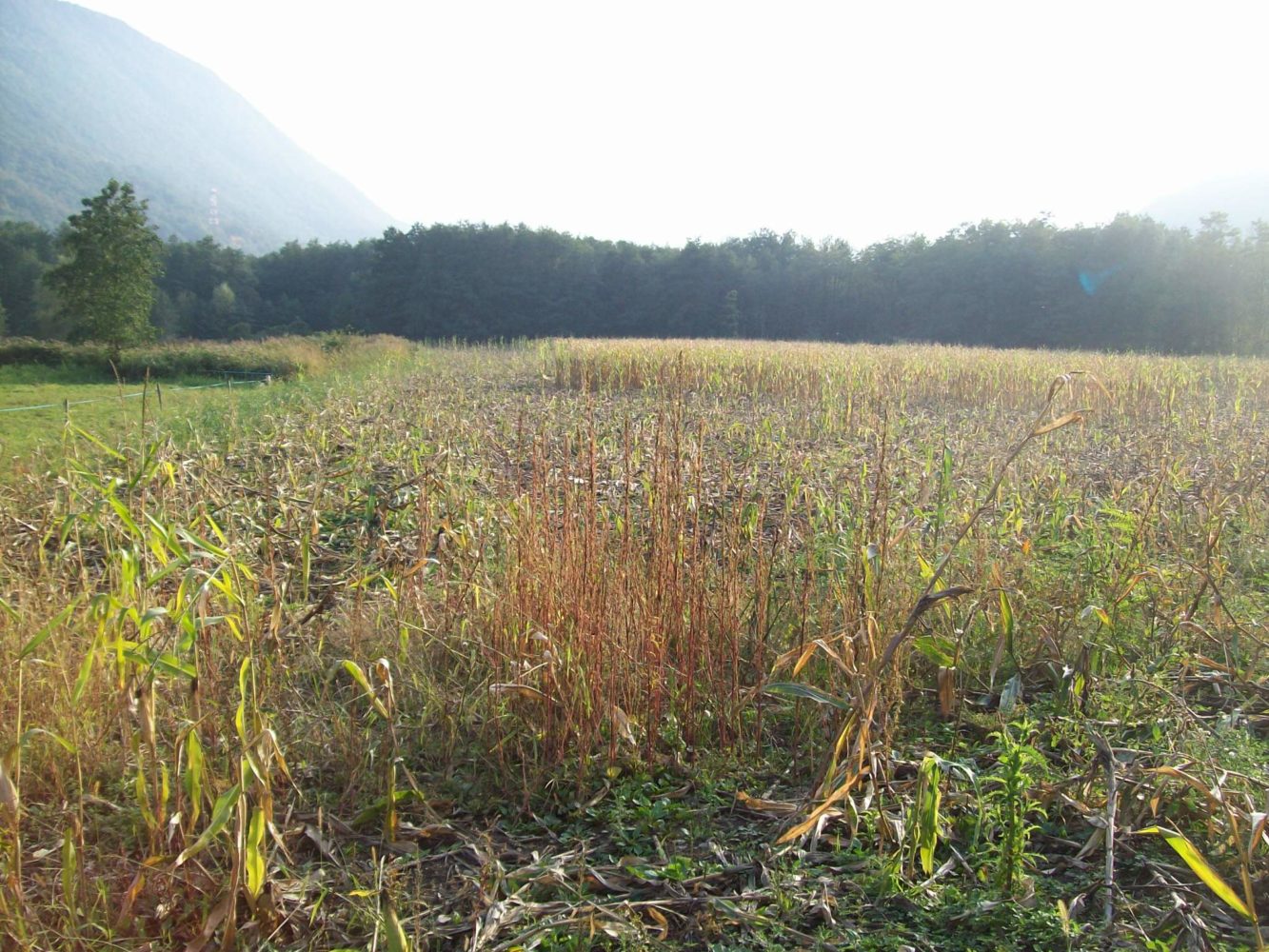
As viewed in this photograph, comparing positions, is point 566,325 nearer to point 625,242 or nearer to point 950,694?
point 625,242

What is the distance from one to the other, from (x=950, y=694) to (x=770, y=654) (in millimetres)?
584

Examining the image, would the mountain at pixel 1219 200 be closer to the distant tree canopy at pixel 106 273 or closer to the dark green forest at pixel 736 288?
the dark green forest at pixel 736 288

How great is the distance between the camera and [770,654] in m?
2.36

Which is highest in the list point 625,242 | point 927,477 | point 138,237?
point 625,242

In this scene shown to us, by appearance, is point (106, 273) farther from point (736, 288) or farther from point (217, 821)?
point (217, 821)

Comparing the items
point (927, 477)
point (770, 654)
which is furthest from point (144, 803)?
point (927, 477)

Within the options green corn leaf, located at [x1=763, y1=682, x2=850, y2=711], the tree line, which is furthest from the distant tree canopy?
green corn leaf, located at [x1=763, y1=682, x2=850, y2=711]

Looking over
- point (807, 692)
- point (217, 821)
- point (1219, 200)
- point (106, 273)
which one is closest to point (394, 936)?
point (217, 821)

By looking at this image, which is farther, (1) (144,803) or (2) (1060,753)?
(2) (1060,753)

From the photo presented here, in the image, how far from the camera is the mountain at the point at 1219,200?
6014 inches

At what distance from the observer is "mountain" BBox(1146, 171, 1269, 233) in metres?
153

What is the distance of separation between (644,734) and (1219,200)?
705 ft

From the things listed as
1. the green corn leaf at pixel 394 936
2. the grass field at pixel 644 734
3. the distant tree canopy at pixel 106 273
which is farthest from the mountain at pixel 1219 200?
the green corn leaf at pixel 394 936

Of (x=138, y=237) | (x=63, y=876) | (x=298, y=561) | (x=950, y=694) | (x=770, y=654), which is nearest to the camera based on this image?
(x=63, y=876)
